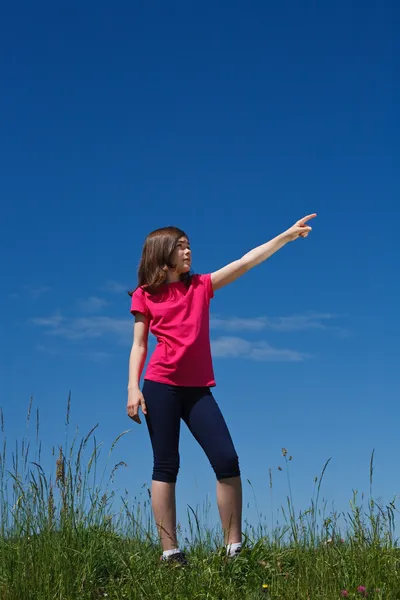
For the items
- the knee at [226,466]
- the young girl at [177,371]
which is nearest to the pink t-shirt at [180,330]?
the young girl at [177,371]

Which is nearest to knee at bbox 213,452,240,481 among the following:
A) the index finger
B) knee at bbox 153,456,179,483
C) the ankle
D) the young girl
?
the young girl

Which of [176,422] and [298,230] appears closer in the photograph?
[176,422]

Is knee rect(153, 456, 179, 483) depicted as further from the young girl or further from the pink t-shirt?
the pink t-shirt

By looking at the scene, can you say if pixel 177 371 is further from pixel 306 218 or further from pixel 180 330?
pixel 306 218

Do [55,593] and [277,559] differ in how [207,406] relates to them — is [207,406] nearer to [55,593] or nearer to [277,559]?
[277,559]

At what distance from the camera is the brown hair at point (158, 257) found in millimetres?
6133

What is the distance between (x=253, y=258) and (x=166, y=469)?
5.85 ft

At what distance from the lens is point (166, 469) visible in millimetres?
5734

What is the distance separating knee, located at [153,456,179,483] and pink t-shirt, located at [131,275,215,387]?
591 mm

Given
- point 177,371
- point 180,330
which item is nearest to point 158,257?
point 180,330

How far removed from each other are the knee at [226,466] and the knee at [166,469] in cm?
36

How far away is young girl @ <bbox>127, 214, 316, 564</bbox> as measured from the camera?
5.61m

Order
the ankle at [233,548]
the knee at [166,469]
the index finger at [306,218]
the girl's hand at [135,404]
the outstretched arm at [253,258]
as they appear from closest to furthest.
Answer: the ankle at [233,548]
the knee at [166,469]
the girl's hand at [135,404]
the outstretched arm at [253,258]
the index finger at [306,218]

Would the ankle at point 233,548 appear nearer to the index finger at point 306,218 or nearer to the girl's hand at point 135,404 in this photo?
the girl's hand at point 135,404
